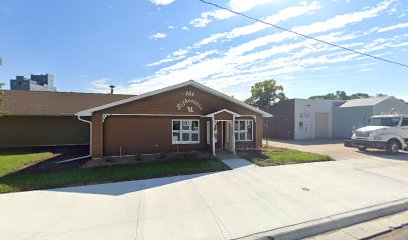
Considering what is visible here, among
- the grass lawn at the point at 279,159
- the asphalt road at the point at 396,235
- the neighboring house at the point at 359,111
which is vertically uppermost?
the neighboring house at the point at 359,111

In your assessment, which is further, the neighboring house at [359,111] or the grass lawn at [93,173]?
the neighboring house at [359,111]

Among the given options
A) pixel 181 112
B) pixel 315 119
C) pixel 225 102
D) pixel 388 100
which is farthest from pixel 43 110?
pixel 388 100

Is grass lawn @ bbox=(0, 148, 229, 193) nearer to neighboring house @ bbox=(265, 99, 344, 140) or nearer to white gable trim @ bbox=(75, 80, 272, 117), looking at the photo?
white gable trim @ bbox=(75, 80, 272, 117)

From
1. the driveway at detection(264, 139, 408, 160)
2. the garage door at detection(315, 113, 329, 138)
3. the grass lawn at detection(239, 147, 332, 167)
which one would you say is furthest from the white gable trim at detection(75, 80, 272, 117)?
the garage door at detection(315, 113, 329, 138)

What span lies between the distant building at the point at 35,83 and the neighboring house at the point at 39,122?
3059 centimetres

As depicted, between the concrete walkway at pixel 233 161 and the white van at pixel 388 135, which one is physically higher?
the white van at pixel 388 135

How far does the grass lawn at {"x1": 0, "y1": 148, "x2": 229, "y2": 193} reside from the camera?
28.3 feet

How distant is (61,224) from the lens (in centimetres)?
547

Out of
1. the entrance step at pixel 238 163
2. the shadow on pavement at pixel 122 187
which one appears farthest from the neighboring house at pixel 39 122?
the entrance step at pixel 238 163

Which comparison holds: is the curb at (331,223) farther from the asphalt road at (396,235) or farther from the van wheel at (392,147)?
the van wheel at (392,147)

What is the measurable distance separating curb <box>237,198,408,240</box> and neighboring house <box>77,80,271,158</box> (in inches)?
364

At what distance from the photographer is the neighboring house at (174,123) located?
13.7 m

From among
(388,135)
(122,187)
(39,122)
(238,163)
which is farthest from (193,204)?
(39,122)

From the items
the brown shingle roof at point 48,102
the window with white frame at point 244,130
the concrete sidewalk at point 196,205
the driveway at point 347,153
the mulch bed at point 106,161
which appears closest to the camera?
the concrete sidewalk at point 196,205
